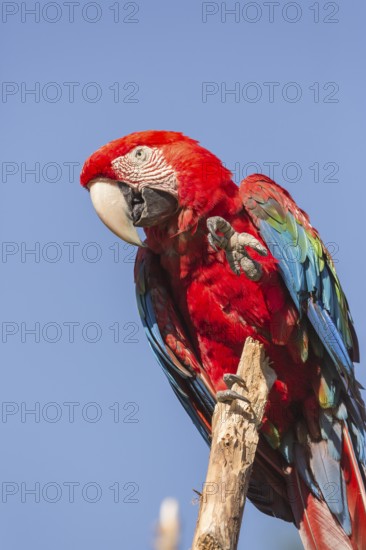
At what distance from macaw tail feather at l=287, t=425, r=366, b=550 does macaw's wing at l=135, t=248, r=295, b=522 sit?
14 cm

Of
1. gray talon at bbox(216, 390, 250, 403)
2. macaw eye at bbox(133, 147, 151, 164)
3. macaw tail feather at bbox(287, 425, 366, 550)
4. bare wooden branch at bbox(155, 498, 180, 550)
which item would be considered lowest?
bare wooden branch at bbox(155, 498, 180, 550)

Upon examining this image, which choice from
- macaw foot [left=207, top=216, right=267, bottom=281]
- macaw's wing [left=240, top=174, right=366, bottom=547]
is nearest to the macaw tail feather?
macaw's wing [left=240, top=174, right=366, bottom=547]

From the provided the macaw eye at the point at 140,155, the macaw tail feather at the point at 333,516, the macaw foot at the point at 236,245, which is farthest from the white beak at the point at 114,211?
the macaw tail feather at the point at 333,516

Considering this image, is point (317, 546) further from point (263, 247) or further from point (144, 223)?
point (144, 223)

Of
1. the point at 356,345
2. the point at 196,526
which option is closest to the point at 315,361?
the point at 356,345

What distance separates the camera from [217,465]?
3.97 meters

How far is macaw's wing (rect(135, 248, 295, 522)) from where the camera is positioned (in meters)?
5.11

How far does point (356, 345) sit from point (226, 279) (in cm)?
94

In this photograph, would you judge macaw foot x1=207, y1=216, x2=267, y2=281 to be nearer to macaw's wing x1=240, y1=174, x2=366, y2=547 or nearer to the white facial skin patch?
macaw's wing x1=240, y1=174, x2=366, y2=547

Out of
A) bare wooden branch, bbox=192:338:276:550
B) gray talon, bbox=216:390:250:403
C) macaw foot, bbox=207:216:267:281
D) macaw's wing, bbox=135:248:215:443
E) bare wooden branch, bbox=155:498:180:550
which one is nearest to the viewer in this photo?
bare wooden branch, bbox=155:498:180:550

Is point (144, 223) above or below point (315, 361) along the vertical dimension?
above

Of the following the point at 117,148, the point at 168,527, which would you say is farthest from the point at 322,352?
the point at 168,527

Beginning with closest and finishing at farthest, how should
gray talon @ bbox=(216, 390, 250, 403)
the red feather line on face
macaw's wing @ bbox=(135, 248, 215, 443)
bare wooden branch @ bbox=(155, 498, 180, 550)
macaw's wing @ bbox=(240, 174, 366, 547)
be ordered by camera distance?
bare wooden branch @ bbox=(155, 498, 180, 550)
gray talon @ bbox=(216, 390, 250, 403)
macaw's wing @ bbox=(240, 174, 366, 547)
the red feather line on face
macaw's wing @ bbox=(135, 248, 215, 443)

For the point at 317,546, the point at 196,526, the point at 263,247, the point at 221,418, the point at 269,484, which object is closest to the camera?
the point at 196,526
